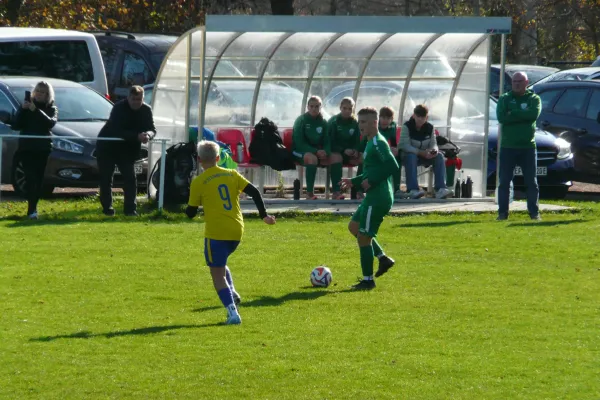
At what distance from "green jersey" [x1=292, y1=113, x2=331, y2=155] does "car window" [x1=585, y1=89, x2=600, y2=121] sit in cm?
579

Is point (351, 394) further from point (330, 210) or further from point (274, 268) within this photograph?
point (330, 210)

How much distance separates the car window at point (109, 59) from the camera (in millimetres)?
26516

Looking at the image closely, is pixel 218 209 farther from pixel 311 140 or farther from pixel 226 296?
pixel 311 140

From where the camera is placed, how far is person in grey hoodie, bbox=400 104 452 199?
19.3 metres

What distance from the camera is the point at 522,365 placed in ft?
30.1

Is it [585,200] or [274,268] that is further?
[585,200]

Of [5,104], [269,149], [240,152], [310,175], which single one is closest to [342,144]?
[310,175]

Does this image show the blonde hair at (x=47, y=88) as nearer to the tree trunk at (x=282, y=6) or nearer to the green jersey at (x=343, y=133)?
the green jersey at (x=343, y=133)

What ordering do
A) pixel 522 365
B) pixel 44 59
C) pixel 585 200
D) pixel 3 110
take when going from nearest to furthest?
1. pixel 522 365
2. pixel 3 110
3. pixel 585 200
4. pixel 44 59

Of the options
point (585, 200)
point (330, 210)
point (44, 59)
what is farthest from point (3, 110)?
point (585, 200)

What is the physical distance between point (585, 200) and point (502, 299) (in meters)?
10.4

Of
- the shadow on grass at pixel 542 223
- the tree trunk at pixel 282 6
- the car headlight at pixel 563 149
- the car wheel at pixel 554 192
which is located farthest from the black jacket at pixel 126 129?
the tree trunk at pixel 282 6

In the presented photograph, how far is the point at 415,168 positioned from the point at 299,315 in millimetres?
8740

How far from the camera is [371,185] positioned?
12266 mm
